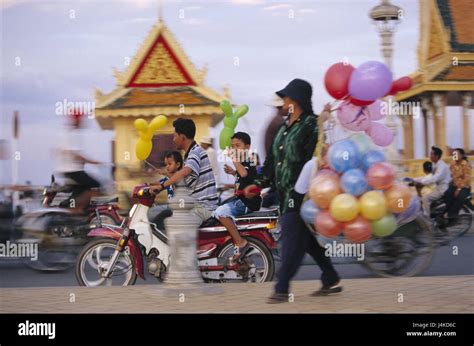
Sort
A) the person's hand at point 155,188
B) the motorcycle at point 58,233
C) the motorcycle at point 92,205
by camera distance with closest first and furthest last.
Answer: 1. the person's hand at point 155,188
2. the motorcycle at point 58,233
3. the motorcycle at point 92,205

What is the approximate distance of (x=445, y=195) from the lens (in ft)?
41.4

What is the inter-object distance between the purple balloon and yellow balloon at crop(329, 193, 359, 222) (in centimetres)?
81

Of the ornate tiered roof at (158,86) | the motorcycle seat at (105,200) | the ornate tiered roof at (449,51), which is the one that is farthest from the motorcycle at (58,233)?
the ornate tiered roof at (449,51)

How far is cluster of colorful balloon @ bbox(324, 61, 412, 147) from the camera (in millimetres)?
6965

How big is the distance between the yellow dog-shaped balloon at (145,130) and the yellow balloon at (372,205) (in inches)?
95.2

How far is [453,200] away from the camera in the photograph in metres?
12.6

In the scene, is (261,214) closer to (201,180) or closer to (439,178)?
(201,180)

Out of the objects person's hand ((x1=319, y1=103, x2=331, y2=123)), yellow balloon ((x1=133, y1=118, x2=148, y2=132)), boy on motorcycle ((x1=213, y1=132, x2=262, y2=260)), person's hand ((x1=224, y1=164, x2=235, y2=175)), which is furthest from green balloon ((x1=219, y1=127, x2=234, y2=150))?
person's hand ((x1=319, y1=103, x2=331, y2=123))

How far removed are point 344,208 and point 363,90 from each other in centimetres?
95

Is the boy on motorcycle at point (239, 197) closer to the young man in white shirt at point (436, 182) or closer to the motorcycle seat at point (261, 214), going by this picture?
the motorcycle seat at point (261, 214)

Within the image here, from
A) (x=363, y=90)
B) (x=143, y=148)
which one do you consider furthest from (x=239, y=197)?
(x=363, y=90)

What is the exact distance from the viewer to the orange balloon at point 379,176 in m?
6.97
